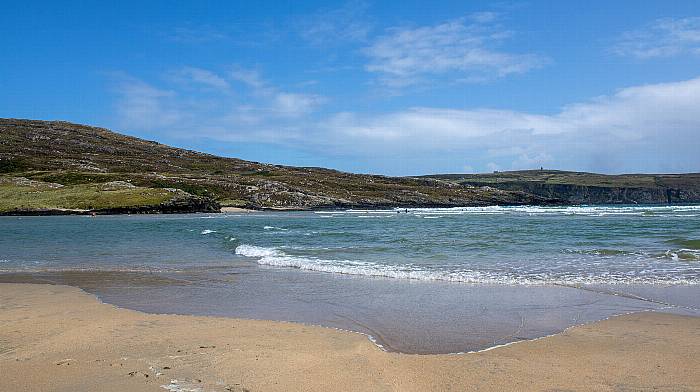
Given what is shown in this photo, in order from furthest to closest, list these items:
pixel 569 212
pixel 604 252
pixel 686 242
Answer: pixel 569 212 < pixel 686 242 < pixel 604 252

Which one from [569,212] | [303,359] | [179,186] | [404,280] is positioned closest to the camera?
[303,359]

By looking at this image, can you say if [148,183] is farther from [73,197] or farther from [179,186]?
[73,197]

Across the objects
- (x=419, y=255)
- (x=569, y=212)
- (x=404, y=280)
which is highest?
(x=569, y=212)

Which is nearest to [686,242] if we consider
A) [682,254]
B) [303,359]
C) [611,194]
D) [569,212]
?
[682,254]

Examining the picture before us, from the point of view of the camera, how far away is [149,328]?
29.9 ft

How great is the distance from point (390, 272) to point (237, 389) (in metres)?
10.4

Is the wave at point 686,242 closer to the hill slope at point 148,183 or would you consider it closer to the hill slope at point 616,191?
the hill slope at point 148,183

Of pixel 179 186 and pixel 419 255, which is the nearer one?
pixel 419 255

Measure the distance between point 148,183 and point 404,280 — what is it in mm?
87813

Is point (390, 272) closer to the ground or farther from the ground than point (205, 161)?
closer to the ground

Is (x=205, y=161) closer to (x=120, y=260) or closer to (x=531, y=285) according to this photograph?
(x=120, y=260)

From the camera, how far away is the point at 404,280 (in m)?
14.9

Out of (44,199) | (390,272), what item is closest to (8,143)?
(44,199)

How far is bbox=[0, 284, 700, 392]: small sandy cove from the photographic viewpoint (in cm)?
623
